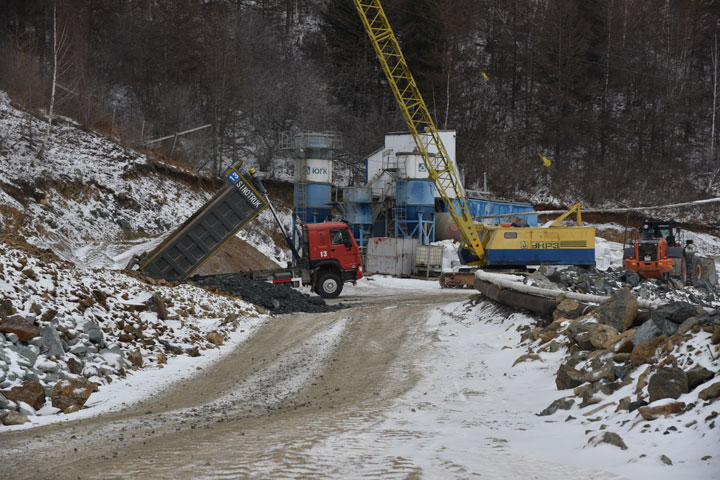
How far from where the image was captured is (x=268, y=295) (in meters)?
19.9

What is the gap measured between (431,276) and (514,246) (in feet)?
22.5

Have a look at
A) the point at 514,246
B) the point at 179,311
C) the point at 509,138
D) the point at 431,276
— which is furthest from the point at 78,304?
the point at 509,138

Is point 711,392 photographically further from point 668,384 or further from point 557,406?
point 557,406

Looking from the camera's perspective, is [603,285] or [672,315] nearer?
[672,315]

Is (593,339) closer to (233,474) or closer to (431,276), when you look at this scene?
(233,474)

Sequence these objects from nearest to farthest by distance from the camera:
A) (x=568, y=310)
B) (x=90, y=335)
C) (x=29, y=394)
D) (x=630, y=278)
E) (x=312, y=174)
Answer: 1. (x=29, y=394)
2. (x=90, y=335)
3. (x=568, y=310)
4. (x=630, y=278)
5. (x=312, y=174)

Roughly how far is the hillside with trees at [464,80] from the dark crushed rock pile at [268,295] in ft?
85.5

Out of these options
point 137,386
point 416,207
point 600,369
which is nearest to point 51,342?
point 137,386

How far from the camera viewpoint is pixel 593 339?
9234mm

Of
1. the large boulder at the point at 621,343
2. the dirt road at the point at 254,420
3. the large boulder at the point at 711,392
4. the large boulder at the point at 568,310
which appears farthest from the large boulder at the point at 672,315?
the dirt road at the point at 254,420

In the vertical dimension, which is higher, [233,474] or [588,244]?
[588,244]

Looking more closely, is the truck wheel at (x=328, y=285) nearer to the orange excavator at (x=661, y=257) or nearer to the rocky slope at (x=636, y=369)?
the orange excavator at (x=661, y=257)

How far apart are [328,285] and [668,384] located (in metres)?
17.8

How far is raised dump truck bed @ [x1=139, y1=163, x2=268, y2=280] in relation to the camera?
2027 cm
